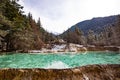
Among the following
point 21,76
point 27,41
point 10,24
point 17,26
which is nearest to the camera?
point 21,76

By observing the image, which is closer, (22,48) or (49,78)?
(49,78)

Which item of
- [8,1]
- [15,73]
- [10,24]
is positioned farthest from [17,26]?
[15,73]

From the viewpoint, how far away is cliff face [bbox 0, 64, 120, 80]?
11.5m

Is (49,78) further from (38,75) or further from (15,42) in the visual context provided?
(15,42)

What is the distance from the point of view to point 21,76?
37.5 feet

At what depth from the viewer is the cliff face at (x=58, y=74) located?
1148 centimetres

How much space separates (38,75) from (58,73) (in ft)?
3.49

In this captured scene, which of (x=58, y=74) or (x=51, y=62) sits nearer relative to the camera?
(x=58, y=74)

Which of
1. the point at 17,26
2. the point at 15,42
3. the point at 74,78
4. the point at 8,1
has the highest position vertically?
the point at 8,1

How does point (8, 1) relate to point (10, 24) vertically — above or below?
above

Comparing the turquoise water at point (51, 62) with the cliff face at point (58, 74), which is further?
the turquoise water at point (51, 62)

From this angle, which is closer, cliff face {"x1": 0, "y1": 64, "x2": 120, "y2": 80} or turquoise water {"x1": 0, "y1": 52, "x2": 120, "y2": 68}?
cliff face {"x1": 0, "y1": 64, "x2": 120, "y2": 80}

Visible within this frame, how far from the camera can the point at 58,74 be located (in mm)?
11664

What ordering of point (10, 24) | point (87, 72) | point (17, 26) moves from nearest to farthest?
point (87, 72) < point (10, 24) < point (17, 26)
